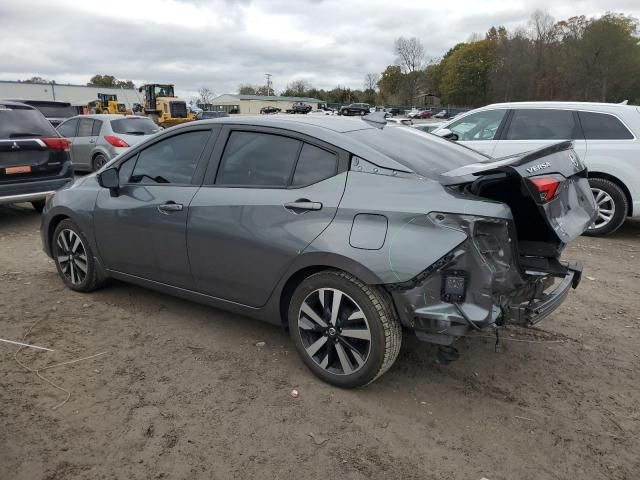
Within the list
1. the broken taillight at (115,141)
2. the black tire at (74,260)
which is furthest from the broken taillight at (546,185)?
the broken taillight at (115,141)

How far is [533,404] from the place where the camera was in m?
3.02

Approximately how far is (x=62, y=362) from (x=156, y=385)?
2.60ft

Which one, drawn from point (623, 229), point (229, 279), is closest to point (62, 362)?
point (229, 279)

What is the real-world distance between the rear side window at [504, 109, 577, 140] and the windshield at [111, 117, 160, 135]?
8.34 m

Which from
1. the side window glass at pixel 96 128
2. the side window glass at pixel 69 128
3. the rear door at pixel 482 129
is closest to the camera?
the rear door at pixel 482 129

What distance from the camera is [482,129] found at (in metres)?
7.75

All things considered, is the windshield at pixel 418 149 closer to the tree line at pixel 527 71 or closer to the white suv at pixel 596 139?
the white suv at pixel 596 139

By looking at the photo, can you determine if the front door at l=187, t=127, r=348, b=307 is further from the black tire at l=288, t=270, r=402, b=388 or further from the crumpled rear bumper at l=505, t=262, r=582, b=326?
the crumpled rear bumper at l=505, t=262, r=582, b=326

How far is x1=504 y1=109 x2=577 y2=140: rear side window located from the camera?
23.3 feet

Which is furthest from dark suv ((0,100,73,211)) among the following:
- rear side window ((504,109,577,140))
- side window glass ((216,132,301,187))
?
rear side window ((504,109,577,140))

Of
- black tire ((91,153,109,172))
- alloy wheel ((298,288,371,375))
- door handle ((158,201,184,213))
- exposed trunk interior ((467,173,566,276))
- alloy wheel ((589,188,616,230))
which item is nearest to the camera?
exposed trunk interior ((467,173,566,276))

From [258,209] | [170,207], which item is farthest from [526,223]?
[170,207]

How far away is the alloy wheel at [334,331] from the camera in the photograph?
2.97 metres

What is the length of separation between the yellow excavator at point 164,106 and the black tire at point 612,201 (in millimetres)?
25708
